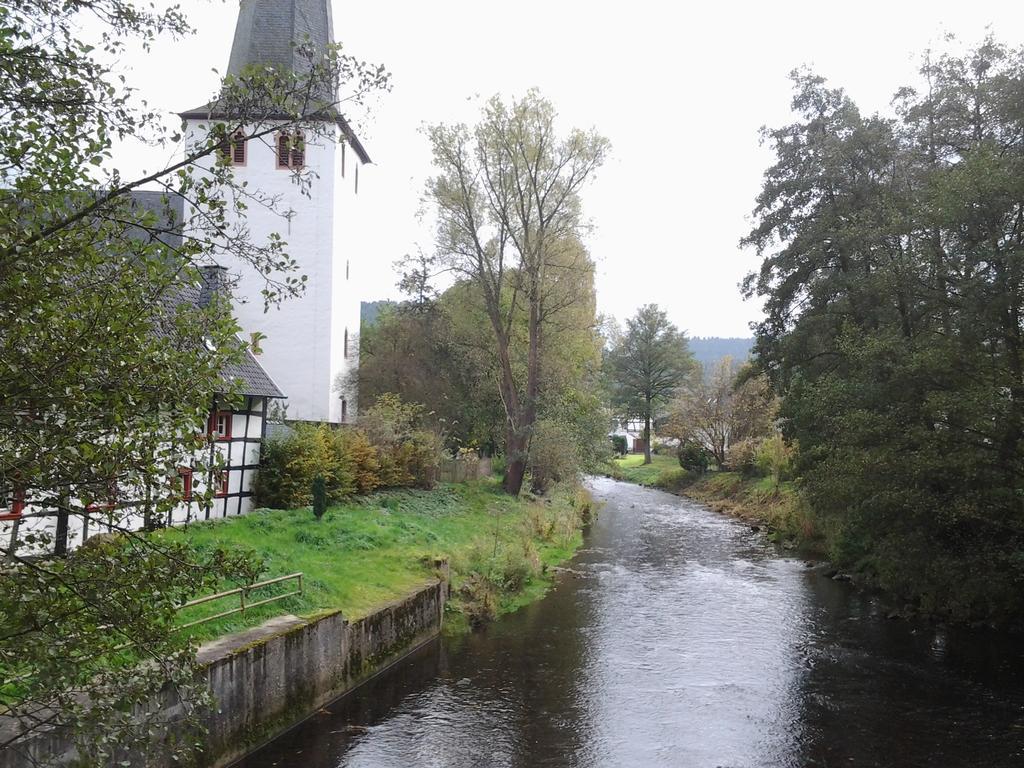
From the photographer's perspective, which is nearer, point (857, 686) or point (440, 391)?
point (857, 686)

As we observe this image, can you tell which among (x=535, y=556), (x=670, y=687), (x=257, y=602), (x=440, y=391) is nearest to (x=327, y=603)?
(x=257, y=602)

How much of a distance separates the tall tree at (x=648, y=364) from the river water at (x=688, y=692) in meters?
41.6

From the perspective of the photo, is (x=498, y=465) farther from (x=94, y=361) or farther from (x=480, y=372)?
(x=94, y=361)

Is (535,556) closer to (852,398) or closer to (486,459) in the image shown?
(852,398)

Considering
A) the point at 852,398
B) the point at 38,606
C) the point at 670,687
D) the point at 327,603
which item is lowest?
the point at 670,687

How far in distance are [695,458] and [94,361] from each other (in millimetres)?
42288

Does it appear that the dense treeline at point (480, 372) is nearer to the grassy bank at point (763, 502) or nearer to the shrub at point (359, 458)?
the shrub at point (359, 458)

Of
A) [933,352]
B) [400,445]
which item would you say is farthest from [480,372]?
[933,352]

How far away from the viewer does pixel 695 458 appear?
43531 mm

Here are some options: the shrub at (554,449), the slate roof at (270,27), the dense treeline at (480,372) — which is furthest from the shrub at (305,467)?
the slate roof at (270,27)

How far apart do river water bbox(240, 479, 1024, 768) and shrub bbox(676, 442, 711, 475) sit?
2587 cm

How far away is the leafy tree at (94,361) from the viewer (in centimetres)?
335

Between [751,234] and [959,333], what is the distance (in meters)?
10.1

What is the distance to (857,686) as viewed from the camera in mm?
11359
